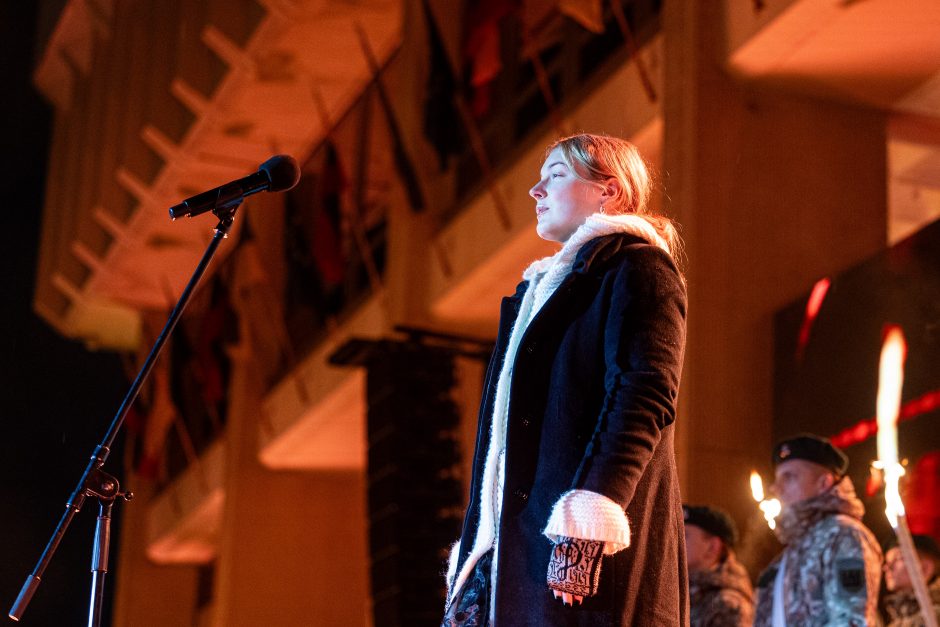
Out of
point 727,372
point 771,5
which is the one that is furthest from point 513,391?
point 771,5

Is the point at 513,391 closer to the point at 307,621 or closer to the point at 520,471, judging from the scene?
the point at 520,471

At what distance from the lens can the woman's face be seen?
283cm

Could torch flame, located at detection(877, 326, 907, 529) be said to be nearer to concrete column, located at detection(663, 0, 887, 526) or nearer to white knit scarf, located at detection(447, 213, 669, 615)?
concrete column, located at detection(663, 0, 887, 526)

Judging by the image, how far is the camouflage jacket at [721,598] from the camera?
5414 millimetres

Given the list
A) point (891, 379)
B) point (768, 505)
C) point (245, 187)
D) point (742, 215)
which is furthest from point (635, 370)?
point (742, 215)

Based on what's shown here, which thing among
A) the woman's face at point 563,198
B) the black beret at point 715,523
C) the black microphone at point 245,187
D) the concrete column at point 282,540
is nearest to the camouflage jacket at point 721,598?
the black beret at point 715,523

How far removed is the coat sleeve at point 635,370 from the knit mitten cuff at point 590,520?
2 centimetres

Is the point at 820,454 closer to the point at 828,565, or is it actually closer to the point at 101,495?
the point at 828,565

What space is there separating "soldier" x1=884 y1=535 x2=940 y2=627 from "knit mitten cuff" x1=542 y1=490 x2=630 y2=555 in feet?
8.81

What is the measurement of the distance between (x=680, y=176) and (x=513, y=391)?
15.2 feet

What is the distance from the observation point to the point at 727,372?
686 cm

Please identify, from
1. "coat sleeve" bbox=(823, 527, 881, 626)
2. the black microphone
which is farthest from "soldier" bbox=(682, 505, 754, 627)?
the black microphone

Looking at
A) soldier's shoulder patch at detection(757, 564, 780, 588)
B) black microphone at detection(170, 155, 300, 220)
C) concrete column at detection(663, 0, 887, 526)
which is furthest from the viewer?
concrete column at detection(663, 0, 887, 526)

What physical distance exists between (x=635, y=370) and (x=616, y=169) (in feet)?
1.62
